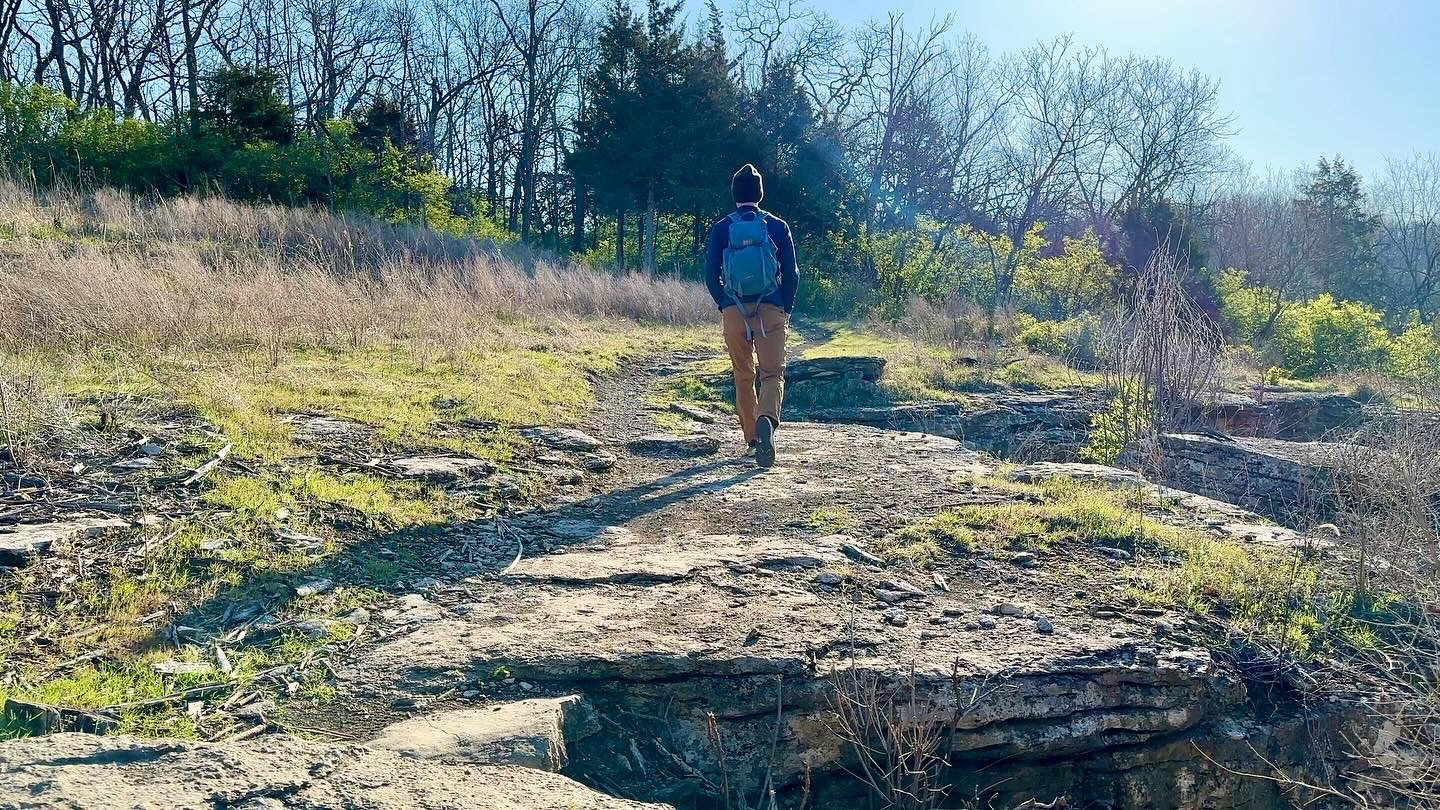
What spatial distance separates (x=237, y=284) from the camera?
7461mm

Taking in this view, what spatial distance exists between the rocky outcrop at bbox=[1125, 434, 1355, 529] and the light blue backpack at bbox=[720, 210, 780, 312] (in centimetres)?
307

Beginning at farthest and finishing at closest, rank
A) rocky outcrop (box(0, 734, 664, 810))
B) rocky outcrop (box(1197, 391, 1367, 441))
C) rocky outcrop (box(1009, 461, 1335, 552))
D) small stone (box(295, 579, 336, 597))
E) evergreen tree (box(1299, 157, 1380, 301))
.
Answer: evergreen tree (box(1299, 157, 1380, 301)) < rocky outcrop (box(1197, 391, 1367, 441)) < rocky outcrop (box(1009, 461, 1335, 552)) < small stone (box(295, 579, 336, 597)) < rocky outcrop (box(0, 734, 664, 810))

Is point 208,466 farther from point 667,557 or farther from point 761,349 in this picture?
point 761,349

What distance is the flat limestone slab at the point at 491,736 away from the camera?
7.50 feet

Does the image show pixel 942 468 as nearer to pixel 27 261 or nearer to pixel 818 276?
pixel 27 261

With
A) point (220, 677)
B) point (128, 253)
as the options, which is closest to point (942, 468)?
point (220, 677)

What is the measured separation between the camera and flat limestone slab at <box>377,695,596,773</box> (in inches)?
90.0

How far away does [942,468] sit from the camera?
584cm

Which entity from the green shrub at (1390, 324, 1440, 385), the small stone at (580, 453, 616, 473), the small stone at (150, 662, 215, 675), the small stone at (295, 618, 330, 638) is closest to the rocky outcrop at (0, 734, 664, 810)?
the small stone at (150, 662, 215, 675)

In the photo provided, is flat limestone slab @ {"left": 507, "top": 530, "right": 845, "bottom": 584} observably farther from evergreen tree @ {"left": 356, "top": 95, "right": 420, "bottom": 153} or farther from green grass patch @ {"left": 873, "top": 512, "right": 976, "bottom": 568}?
evergreen tree @ {"left": 356, "top": 95, "right": 420, "bottom": 153}

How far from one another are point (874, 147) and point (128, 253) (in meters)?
28.8

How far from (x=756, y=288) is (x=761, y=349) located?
0.41 metres

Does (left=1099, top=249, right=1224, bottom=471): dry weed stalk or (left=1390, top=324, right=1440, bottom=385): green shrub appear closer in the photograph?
(left=1099, top=249, right=1224, bottom=471): dry weed stalk

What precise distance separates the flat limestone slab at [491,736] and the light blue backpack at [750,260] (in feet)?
11.0
